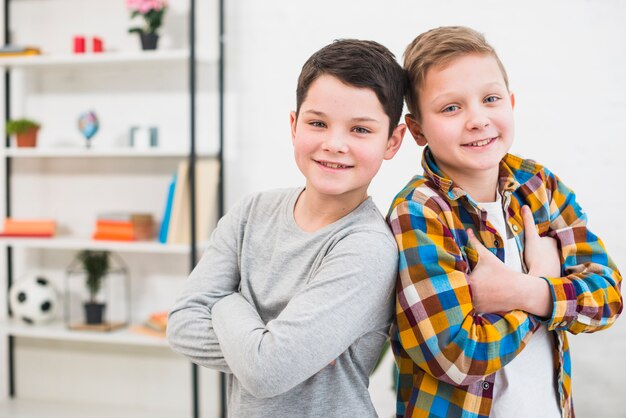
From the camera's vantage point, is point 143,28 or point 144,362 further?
point 144,362

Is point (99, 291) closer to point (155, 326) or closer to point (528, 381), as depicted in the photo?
point (155, 326)

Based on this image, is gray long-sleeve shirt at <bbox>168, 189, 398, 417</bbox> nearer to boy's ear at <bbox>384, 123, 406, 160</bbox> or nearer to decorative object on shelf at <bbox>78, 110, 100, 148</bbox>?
boy's ear at <bbox>384, 123, 406, 160</bbox>

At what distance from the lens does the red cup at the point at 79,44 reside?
2.66 m

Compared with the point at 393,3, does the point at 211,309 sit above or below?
below

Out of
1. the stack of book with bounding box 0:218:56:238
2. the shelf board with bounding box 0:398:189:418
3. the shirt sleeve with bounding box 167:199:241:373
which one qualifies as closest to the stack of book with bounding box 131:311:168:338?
the shelf board with bounding box 0:398:189:418

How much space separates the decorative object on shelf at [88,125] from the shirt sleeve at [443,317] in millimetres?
1990

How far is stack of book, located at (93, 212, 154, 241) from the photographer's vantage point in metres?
2.62

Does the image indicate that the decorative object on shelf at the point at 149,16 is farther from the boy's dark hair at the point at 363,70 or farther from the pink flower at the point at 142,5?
the boy's dark hair at the point at 363,70

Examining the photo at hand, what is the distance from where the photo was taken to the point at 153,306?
2.85 meters

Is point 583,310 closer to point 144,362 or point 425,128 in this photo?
point 425,128

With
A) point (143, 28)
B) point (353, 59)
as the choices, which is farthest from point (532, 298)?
point (143, 28)

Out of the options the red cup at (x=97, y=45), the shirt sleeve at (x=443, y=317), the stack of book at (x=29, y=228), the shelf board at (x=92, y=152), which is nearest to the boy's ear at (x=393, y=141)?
the shirt sleeve at (x=443, y=317)

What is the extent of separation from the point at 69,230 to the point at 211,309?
205 cm

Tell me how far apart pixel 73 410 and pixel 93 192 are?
0.96 m
